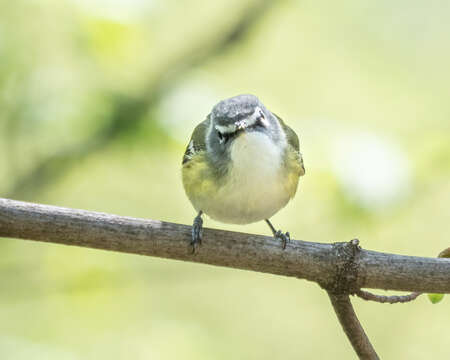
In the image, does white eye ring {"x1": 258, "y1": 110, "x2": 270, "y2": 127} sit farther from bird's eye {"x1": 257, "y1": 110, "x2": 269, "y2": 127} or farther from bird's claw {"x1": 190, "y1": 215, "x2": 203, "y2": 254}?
bird's claw {"x1": 190, "y1": 215, "x2": 203, "y2": 254}

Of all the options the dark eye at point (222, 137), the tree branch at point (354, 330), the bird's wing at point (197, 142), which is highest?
the bird's wing at point (197, 142)

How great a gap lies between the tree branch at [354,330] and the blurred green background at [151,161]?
0.96 m

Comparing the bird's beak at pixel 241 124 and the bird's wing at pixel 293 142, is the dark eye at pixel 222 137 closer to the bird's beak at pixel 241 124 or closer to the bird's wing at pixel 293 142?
the bird's beak at pixel 241 124

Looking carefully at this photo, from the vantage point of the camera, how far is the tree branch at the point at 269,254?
2.69 m

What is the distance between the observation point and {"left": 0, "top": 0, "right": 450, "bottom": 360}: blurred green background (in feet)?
12.0

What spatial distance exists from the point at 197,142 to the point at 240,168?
20.9 inches

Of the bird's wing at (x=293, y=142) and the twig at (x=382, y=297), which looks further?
the bird's wing at (x=293, y=142)

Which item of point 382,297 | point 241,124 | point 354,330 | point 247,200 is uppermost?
point 241,124

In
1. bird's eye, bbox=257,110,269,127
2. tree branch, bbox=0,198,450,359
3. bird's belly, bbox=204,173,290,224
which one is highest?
bird's eye, bbox=257,110,269,127

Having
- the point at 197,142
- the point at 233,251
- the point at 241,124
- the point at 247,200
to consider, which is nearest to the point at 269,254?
the point at 233,251

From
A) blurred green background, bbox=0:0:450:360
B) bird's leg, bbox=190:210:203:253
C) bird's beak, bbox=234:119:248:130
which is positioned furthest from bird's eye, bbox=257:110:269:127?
bird's leg, bbox=190:210:203:253

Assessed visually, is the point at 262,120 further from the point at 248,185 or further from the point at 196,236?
the point at 196,236

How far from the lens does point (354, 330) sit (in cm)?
264

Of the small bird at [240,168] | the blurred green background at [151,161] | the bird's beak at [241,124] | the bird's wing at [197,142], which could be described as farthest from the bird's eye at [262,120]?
the bird's wing at [197,142]
